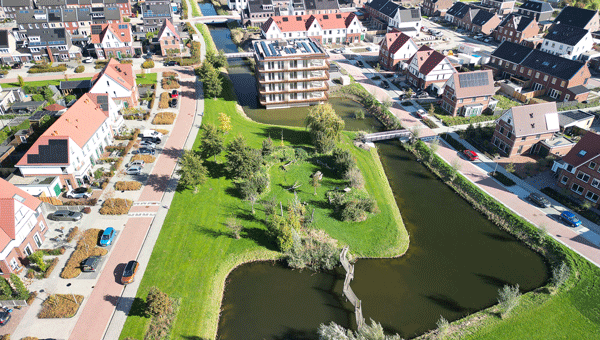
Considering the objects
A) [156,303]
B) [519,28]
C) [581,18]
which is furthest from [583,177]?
[581,18]

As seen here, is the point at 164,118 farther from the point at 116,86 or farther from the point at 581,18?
the point at 581,18

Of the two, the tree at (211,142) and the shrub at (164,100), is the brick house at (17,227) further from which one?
the shrub at (164,100)

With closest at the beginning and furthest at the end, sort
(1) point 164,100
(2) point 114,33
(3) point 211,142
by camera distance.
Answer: (3) point 211,142
(1) point 164,100
(2) point 114,33

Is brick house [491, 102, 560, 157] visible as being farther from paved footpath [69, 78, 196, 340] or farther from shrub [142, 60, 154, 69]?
shrub [142, 60, 154, 69]

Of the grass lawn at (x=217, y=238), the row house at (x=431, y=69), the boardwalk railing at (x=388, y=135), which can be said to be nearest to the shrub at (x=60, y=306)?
the grass lawn at (x=217, y=238)

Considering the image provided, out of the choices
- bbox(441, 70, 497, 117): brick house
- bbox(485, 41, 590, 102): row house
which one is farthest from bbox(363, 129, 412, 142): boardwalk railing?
bbox(485, 41, 590, 102): row house
